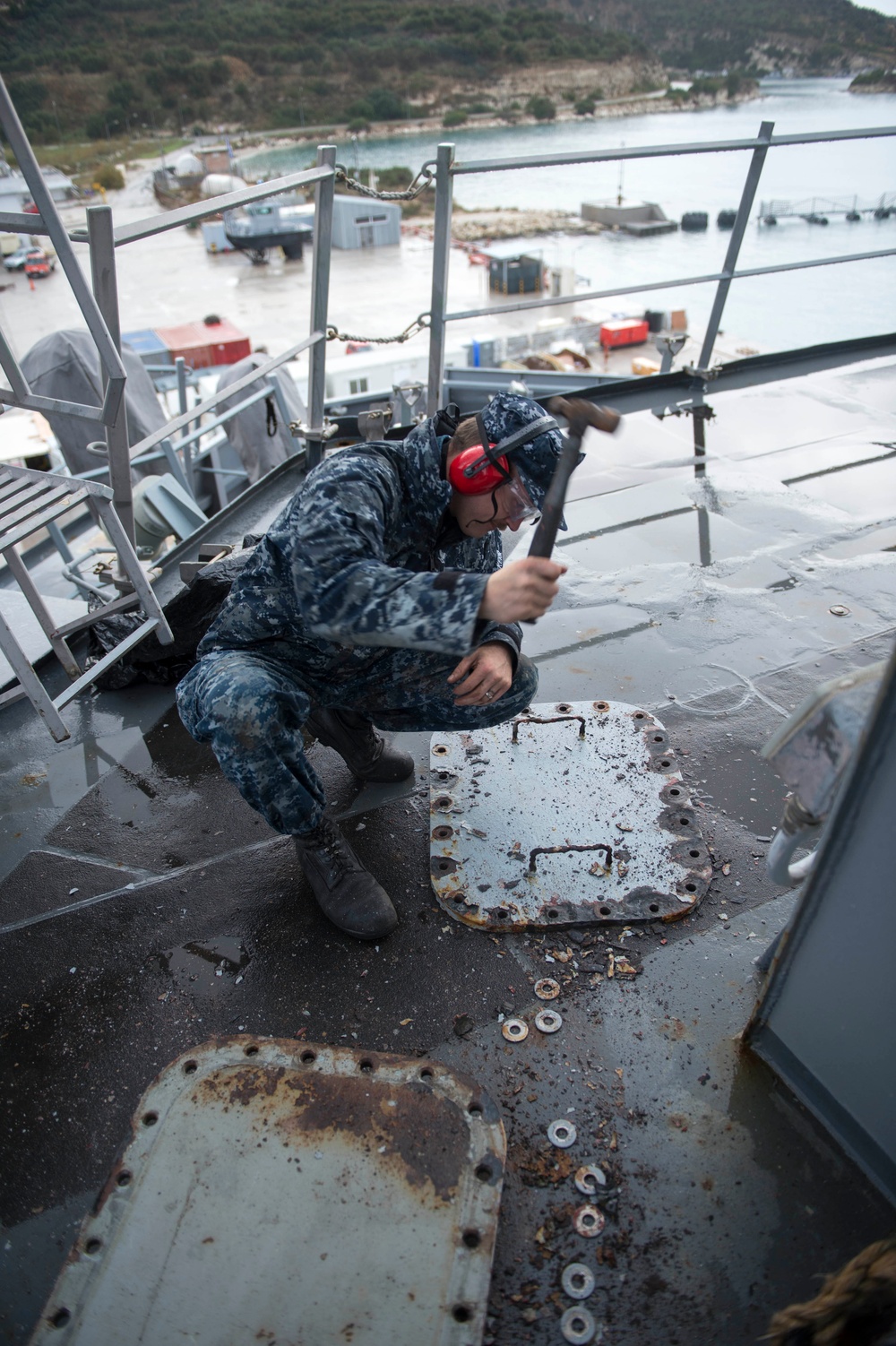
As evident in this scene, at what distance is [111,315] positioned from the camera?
7.08 feet

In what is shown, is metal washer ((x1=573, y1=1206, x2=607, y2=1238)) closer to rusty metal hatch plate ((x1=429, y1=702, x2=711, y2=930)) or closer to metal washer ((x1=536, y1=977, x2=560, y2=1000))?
metal washer ((x1=536, y1=977, x2=560, y2=1000))

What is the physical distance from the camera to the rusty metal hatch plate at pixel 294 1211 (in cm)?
108

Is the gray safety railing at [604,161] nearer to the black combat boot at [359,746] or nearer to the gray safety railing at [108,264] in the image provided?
the gray safety railing at [108,264]

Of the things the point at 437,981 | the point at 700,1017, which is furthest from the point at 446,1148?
the point at 700,1017

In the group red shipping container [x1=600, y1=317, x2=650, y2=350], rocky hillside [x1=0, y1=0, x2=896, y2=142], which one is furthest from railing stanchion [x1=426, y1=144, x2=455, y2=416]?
rocky hillside [x1=0, y1=0, x2=896, y2=142]

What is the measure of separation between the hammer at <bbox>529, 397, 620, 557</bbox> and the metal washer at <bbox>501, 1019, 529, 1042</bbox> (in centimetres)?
91

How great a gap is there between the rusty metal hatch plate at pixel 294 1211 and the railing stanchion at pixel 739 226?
332 centimetres

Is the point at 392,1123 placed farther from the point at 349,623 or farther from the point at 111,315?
the point at 111,315

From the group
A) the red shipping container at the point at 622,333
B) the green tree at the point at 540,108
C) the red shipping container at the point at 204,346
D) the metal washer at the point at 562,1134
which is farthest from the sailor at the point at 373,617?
the green tree at the point at 540,108

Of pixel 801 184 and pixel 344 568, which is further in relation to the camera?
pixel 801 184

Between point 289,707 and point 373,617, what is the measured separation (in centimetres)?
37

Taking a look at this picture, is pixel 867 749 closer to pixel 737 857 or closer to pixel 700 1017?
pixel 700 1017

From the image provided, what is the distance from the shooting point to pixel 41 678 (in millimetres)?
2654

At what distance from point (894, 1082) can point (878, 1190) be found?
0.25 metres
